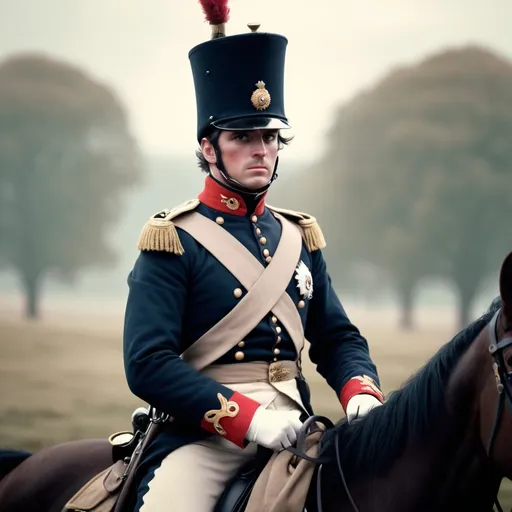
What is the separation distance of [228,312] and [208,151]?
0.62 m

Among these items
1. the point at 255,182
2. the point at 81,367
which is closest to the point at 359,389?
the point at 255,182

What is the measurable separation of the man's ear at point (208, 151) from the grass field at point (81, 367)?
7403 mm

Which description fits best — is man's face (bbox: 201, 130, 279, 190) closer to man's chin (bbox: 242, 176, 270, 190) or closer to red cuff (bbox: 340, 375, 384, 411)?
man's chin (bbox: 242, 176, 270, 190)

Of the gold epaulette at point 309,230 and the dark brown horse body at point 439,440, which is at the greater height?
the gold epaulette at point 309,230

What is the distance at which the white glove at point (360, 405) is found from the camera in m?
2.95

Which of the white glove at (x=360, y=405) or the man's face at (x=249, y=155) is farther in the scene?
the man's face at (x=249, y=155)

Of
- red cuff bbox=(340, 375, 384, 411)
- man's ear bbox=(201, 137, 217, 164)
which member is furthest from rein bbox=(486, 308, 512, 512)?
man's ear bbox=(201, 137, 217, 164)

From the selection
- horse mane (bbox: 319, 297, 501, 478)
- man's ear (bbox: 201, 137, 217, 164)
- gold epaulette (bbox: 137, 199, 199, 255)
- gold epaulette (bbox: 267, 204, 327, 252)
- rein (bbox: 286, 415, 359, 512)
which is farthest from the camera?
gold epaulette (bbox: 267, 204, 327, 252)

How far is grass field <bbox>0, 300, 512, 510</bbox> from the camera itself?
1145 centimetres

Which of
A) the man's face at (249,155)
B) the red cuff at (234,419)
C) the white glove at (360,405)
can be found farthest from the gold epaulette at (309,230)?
the red cuff at (234,419)

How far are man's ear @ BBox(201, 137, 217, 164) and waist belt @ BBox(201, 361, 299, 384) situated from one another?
2.45ft

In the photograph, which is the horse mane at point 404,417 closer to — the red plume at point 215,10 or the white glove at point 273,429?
the white glove at point 273,429

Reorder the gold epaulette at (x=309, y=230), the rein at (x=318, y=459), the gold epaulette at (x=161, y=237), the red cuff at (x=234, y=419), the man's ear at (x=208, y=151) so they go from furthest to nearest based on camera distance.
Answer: the gold epaulette at (x=309, y=230) < the man's ear at (x=208, y=151) < the gold epaulette at (x=161, y=237) < the red cuff at (x=234, y=419) < the rein at (x=318, y=459)

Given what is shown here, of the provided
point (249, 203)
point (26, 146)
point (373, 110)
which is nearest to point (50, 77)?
point (26, 146)
